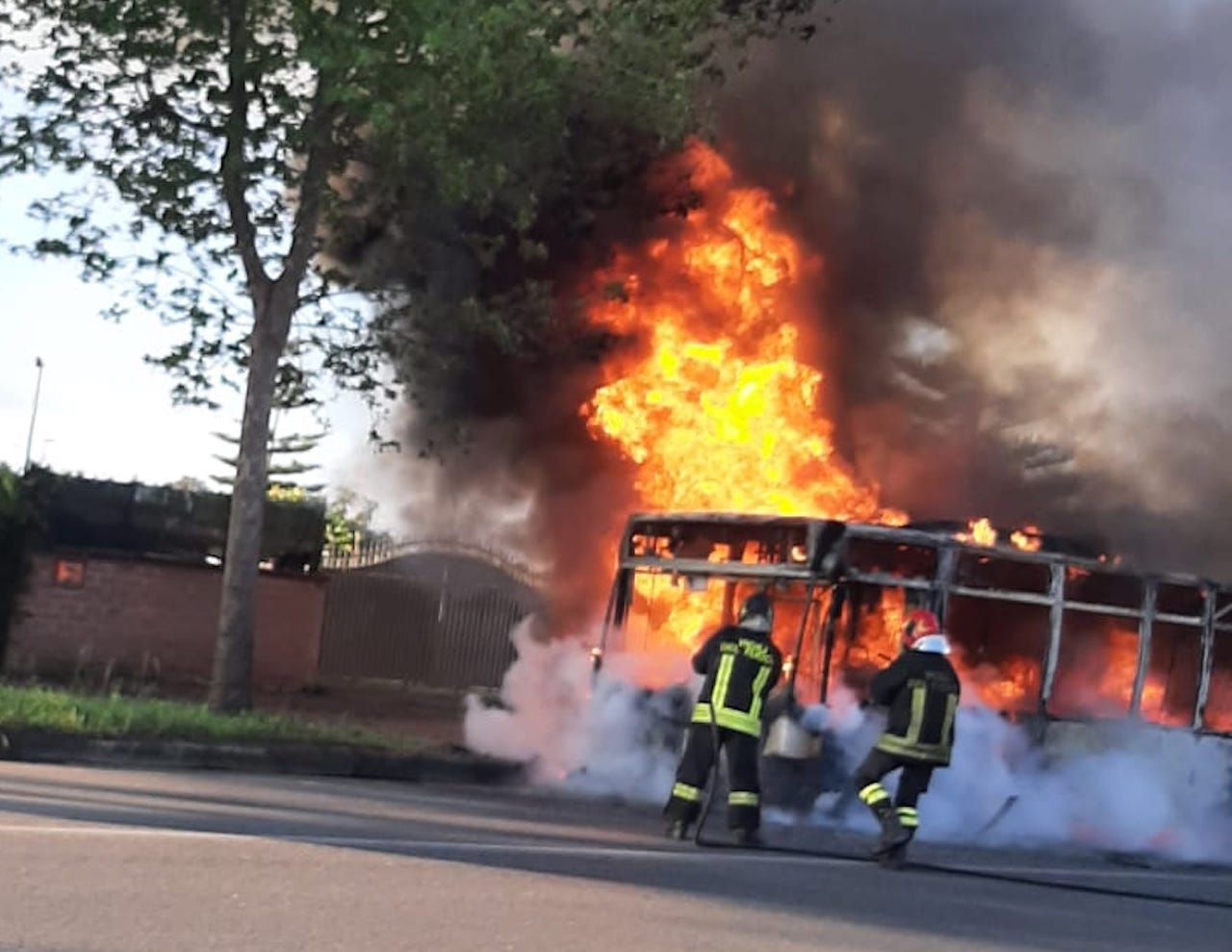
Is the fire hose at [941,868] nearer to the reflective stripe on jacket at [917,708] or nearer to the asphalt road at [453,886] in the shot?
the asphalt road at [453,886]

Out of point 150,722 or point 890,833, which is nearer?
point 890,833

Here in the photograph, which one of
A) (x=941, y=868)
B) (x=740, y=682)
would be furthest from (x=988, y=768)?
(x=740, y=682)

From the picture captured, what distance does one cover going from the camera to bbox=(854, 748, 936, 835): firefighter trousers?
11398 millimetres

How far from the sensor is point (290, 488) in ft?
211

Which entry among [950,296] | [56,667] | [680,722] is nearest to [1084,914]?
[680,722]

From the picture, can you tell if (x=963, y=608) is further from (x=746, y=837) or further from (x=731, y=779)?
(x=746, y=837)

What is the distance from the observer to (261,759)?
14898 millimetres

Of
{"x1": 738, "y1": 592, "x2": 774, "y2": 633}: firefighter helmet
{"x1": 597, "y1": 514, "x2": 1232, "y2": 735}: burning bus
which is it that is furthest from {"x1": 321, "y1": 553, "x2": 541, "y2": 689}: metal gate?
{"x1": 738, "y1": 592, "x2": 774, "y2": 633}: firefighter helmet

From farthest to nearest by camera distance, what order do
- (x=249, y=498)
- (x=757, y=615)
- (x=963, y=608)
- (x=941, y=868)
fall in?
(x=249, y=498) → (x=963, y=608) → (x=757, y=615) → (x=941, y=868)

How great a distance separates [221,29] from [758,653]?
7118 mm

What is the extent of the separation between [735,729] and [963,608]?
294cm

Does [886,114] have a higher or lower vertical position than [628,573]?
higher

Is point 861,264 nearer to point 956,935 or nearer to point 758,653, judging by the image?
point 758,653

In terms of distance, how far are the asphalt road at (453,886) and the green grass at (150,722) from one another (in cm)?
138
